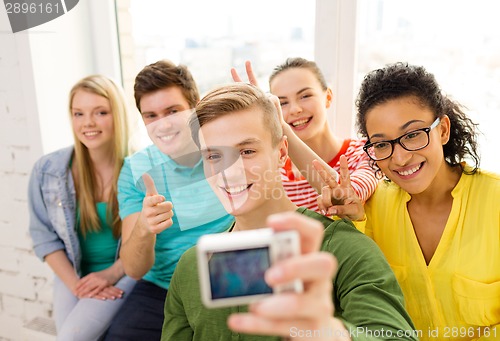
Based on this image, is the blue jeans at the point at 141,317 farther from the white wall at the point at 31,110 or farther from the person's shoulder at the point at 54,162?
the white wall at the point at 31,110

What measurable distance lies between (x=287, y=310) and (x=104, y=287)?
119 cm

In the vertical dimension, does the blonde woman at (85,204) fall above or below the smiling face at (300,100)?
below

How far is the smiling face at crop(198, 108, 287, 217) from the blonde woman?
0.72 metres

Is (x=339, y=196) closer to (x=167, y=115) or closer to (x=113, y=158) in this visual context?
(x=167, y=115)

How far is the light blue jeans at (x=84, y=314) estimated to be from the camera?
133cm

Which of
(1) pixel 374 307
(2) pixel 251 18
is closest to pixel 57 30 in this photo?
(2) pixel 251 18

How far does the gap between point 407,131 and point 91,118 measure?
99cm

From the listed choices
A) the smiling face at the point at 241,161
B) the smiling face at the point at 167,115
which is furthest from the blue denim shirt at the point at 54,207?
the smiling face at the point at 241,161

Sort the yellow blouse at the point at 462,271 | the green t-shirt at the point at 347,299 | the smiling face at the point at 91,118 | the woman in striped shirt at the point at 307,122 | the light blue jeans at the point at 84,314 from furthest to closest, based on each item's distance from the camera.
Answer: the smiling face at the point at 91,118, the light blue jeans at the point at 84,314, the woman in striped shirt at the point at 307,122, the yellow blouse at the point at 462,271, the green t-shirt at the point at 347,299

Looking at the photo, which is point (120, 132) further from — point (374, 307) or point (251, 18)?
point (374, 307)

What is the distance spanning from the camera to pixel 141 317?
1.31 meters

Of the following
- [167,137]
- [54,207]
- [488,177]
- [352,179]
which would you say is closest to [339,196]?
[352,179]

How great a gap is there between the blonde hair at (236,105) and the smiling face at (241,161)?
10 mm

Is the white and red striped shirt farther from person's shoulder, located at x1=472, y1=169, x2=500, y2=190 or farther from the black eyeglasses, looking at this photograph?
person's shoulder, located at x1=472, y1=169, x2=500, y2=190
